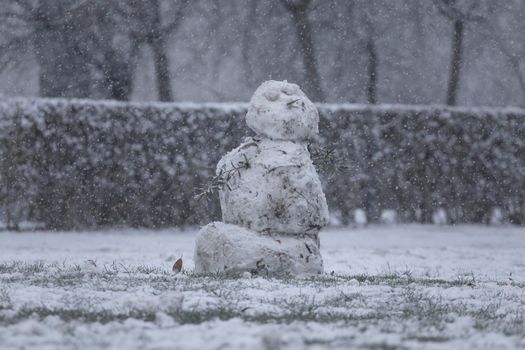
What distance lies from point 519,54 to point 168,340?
774 inches

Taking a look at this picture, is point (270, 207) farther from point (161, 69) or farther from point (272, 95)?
point (161, 69)

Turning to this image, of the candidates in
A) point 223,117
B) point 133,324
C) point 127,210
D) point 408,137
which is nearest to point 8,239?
point 127,210

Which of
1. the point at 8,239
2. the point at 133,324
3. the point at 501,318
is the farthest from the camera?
the point at 8,239

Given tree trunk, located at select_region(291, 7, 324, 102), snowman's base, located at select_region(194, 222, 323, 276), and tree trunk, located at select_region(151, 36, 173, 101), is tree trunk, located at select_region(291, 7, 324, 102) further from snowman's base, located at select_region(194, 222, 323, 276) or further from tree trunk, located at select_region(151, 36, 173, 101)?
snowman's base, located at select_region(194, 222, 323, 276)

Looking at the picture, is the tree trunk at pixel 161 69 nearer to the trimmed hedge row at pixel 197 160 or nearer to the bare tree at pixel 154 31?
the bare tree at pixel 154 31

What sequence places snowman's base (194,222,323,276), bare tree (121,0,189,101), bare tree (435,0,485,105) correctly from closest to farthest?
snowman's base (194,222,323,276)
bare tree (435,0,485,105)
bare tree (121,0,189,101)

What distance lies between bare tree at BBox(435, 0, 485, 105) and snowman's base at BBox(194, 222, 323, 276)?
14.1 m

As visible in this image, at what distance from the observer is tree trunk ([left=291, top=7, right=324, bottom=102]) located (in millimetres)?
20031

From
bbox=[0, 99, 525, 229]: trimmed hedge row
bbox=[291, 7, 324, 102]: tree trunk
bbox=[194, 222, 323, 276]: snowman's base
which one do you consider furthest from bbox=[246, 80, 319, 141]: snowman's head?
bbox=[291, 7, 324, 102]: tree trunk

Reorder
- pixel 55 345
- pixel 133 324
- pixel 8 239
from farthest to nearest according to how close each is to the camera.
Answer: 1. pixel 8 239
2. pixel 133 324
3. pixel 55 345

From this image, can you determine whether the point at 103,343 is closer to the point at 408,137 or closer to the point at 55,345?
the point at 55,345

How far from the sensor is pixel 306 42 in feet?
66.6

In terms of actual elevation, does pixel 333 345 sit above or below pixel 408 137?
below

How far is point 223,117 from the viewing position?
13555 mm
